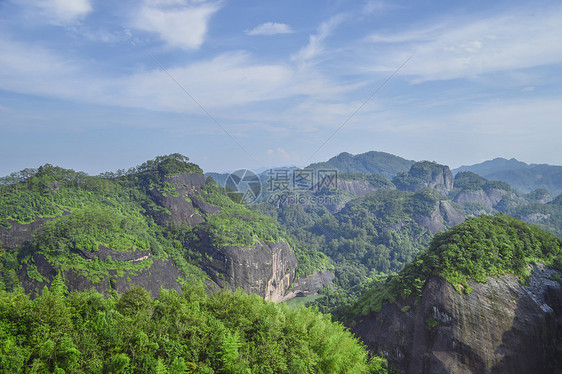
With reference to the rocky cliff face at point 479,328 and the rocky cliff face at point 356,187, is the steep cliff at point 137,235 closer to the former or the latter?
the rocky cliff face at point 479,328

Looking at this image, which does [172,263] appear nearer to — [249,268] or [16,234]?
[249,268]

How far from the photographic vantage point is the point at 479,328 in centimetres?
2111

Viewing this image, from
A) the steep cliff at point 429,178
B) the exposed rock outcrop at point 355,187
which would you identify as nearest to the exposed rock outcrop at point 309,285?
the exposed rock outcrop at point 355,187

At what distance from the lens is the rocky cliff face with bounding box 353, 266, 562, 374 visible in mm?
20547

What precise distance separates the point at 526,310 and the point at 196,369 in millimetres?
22580

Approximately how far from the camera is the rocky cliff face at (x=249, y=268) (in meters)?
48.2

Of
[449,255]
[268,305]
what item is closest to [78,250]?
[268,305]

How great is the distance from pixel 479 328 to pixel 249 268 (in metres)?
34.4

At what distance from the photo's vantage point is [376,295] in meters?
28.1

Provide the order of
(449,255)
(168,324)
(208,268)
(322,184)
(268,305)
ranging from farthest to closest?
(322,184) → (208,268) → (449,255) → (268,305) → (168,324)

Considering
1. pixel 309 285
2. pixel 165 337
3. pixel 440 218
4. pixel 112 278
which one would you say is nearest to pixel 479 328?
pixel 165 337

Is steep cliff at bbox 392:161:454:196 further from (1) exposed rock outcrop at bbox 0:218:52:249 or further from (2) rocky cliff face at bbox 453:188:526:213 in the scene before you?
(1) exposed rock outcrop at bbox 0:218:52:249

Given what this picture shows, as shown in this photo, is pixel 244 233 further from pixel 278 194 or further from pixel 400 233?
pixel 278 194

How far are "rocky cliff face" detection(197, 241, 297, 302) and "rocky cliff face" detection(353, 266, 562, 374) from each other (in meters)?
28.3
